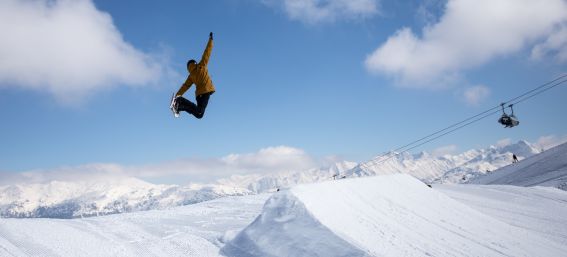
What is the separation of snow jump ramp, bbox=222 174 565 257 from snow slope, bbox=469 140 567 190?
883 inches

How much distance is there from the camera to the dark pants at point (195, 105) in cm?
987

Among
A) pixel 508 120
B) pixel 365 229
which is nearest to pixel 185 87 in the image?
pixel 365 229

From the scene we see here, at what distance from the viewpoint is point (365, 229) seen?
6.55m

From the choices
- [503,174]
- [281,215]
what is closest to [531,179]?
[503,174]

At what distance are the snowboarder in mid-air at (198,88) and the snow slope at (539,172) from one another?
25940 mm

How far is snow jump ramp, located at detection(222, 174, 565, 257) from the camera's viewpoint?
19.6ft

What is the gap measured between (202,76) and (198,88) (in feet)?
1.12

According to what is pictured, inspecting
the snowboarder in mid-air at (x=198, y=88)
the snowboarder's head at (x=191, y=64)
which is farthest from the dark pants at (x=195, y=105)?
the snowboarder's head at (x=191, y=64)

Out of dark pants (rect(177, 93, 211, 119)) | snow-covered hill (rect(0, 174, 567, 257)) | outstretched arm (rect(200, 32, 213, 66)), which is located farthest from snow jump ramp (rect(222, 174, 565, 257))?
outstretched arm (rect(200, 32, 213, 66))

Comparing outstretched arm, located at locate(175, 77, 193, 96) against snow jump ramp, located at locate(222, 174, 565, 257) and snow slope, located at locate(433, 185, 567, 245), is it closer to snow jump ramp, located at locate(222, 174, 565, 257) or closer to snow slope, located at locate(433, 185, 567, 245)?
snow jump ramp, located at locate(222, 174, 565, 257)

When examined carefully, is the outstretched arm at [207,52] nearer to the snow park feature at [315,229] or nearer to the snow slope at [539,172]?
the snow park feature at [315,229]

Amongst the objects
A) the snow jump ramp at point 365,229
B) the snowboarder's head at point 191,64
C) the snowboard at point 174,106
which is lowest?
the snow jump ramp at point 365,229

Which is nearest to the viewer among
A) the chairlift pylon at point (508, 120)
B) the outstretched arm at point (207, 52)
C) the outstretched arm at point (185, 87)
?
the outstretched arm at point (207, 52)

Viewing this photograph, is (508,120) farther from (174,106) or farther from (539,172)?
(174,106)
